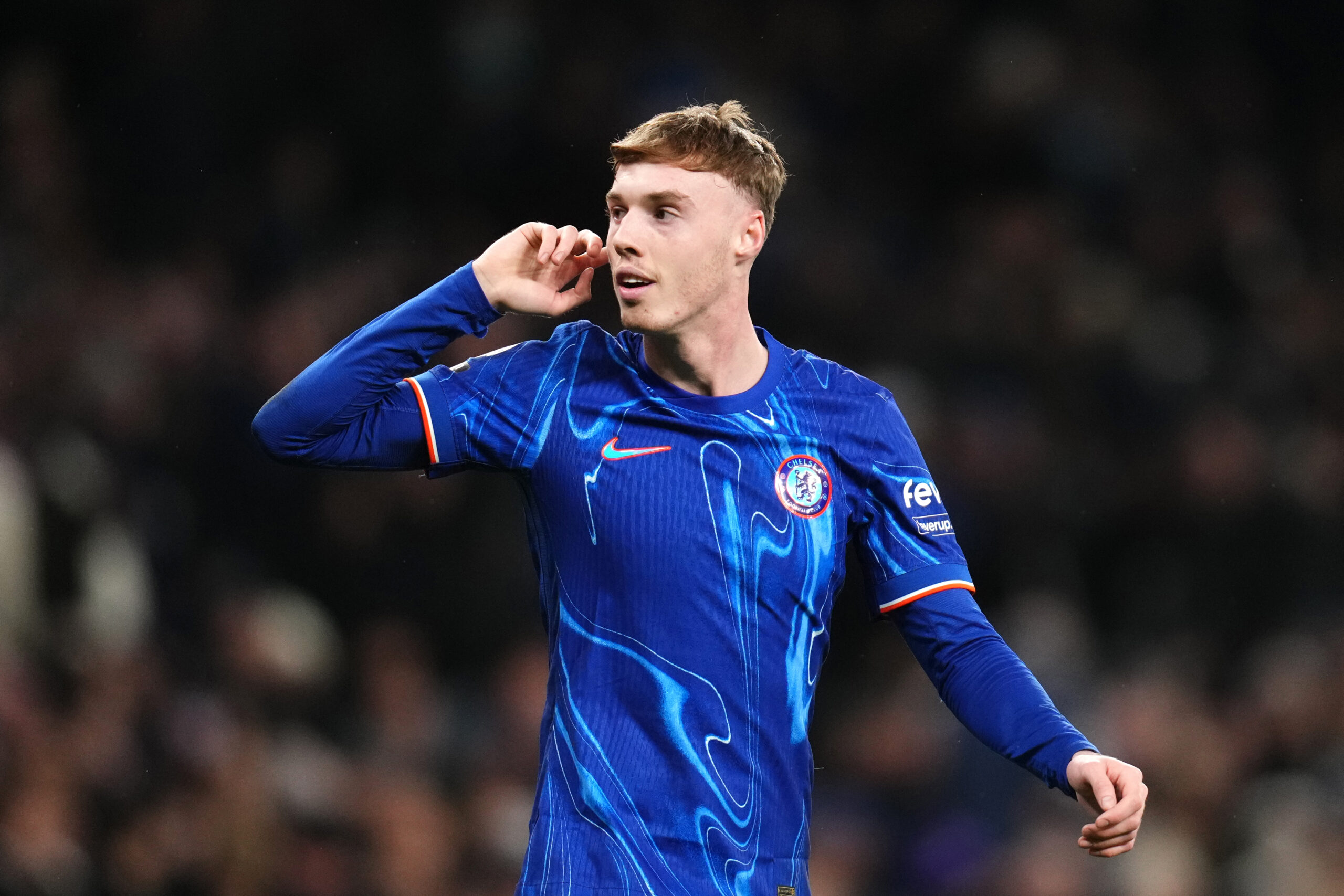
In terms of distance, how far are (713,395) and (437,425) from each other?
0.56 metres

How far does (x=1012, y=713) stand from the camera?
3.01 m

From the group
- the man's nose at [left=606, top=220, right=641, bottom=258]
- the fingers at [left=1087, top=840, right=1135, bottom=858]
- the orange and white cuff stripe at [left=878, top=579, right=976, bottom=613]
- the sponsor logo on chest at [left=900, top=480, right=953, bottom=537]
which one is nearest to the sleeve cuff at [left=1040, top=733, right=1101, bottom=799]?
the fingers at [left=1087, top=840, right=1135, bottom=858]

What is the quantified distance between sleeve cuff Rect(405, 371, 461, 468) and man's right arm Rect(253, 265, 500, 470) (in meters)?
0.01

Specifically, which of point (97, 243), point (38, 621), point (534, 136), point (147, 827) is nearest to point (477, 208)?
point (534, 136)

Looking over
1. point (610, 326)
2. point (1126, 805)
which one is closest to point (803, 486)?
point (1126, 805)

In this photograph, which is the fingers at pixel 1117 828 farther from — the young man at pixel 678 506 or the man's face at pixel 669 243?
the man's face at pixel 669 243

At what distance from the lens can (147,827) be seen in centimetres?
556

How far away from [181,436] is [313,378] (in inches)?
144

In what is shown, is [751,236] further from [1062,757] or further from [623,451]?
[1062,757]

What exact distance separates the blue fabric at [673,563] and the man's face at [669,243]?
164 millimetres

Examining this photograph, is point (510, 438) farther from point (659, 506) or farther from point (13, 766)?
point (13, 766)

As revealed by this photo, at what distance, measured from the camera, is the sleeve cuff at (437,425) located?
305 cm

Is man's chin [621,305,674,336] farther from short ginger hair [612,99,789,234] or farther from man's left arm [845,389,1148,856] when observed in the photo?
man's left arm [845,389,1148,856]

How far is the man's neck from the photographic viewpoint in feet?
10.4
